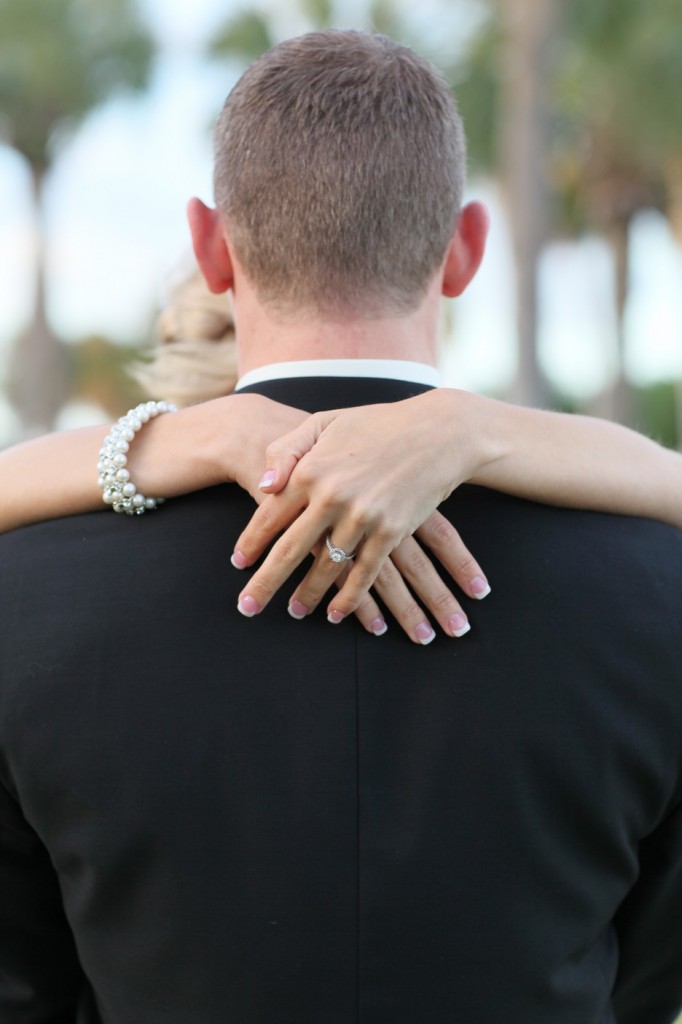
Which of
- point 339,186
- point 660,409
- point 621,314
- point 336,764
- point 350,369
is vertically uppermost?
point 339,186

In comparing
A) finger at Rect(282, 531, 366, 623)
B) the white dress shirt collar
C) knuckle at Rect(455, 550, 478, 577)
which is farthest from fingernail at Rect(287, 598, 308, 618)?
the white dress shirt collar

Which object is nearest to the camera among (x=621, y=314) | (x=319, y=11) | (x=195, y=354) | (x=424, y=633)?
(x=424, y=633)

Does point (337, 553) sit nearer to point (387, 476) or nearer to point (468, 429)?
point (387, 476)

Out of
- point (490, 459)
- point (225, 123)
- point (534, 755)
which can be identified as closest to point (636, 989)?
point (534, 755)

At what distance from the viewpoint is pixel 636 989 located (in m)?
2.00

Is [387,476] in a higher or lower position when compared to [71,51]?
lower

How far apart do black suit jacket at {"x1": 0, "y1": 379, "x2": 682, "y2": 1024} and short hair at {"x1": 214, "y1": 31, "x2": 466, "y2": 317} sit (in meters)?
0.34

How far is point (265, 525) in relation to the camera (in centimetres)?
156

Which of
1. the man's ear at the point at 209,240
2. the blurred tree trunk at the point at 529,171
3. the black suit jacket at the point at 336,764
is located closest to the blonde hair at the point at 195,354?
the man's ear at the point at 209,240

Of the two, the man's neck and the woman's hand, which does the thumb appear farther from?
the man's neck

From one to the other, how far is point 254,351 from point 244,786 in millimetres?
657

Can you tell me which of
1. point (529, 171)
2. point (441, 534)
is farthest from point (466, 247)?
point (529, 171)

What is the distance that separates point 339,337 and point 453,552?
38cm

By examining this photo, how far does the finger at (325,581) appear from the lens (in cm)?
154
